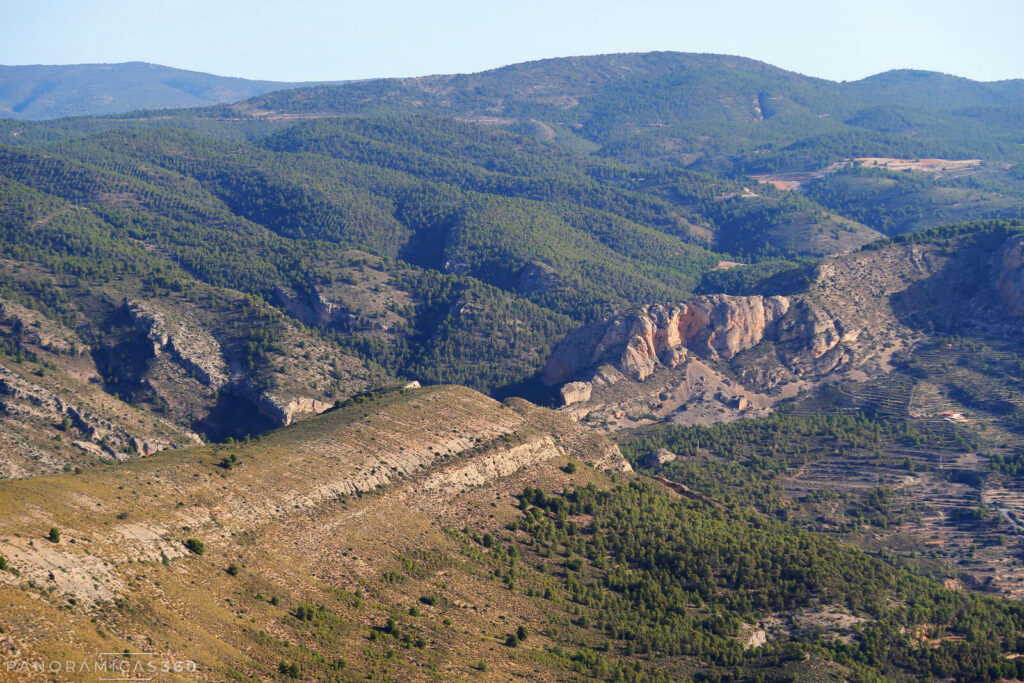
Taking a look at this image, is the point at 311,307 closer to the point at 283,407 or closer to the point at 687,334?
the point at 283,407

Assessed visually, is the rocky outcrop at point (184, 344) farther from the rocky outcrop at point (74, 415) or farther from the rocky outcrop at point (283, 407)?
the rocky outcrop at point (74, 415)

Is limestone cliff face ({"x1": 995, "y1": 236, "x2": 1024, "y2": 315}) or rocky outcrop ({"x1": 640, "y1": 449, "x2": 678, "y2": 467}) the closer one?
rocky outcrop ({"x1": 640, "y1": 449, "x2": 678, "y2": 467})

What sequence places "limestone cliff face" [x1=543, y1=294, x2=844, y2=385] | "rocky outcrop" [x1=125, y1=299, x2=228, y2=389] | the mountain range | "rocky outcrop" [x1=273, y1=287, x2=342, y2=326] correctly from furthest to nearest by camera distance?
"rocky outcrop" [x1=273, y1=287, x2=342, y2=326] < "limestone cliff face" [x1=543, y1=294, x2=844, y2=385] < "rocky outcrop" [x1=125, y1=299, x2=228, y2=389] < the mountain range

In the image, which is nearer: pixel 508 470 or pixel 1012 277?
pixel 508 470

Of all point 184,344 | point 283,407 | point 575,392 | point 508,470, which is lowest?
point 283,407

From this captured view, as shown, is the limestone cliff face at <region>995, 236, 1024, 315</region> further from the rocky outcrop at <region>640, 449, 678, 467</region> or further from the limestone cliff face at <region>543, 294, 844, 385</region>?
the rocky outcrop at <region>640, 449, 678, 467</region>

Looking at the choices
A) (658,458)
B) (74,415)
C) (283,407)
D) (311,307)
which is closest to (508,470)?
(658,458)

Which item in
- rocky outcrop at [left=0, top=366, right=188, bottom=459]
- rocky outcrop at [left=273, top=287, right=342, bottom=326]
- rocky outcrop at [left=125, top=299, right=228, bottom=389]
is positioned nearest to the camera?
rocky outcrop at [left=0, top=366, right=188, bottom=459]

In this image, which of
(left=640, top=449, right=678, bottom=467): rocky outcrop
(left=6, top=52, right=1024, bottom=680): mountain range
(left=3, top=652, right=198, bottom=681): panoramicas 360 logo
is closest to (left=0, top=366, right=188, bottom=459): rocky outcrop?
(left=6, top=52, right=1024, bottom=680): mountain range

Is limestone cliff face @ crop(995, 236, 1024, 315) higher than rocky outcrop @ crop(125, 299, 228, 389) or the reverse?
higher
